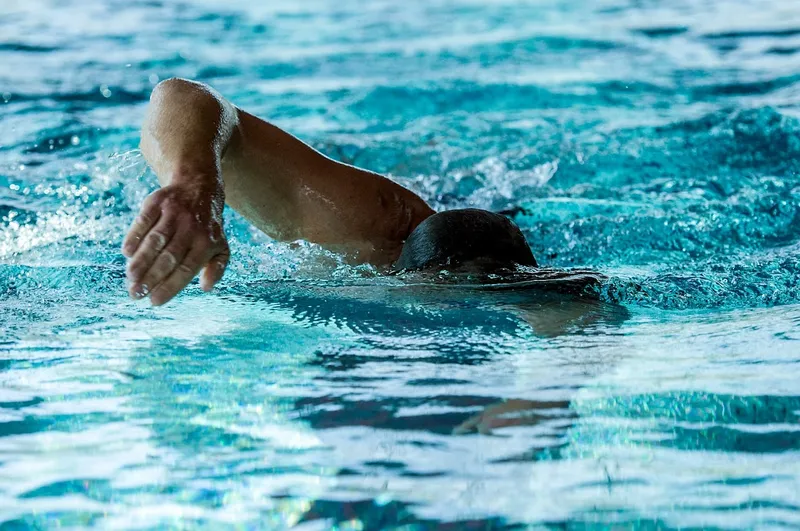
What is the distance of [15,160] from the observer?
14.3ft

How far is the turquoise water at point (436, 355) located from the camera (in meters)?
1.43

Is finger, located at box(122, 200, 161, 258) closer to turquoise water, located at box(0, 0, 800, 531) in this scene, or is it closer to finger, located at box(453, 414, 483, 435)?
turquoise water, located at box(0, 0, 800, 531)

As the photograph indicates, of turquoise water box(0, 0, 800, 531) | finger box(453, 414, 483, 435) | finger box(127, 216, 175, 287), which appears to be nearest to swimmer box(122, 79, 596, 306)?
finger box(127, 216, 175, 287)

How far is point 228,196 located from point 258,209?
0.32 ft

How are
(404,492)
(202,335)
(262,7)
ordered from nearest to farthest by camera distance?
(404,492) → (202,335) → (262,7)

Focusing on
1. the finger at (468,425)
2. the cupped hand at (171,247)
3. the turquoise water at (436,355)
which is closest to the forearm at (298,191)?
the turquoise water at (436,355)

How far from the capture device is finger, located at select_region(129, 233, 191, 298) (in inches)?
63.4

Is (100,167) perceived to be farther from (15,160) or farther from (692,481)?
(692,481)

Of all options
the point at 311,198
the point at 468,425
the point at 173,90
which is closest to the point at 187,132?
the point at 173,90

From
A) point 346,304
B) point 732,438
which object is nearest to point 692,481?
point 732,438

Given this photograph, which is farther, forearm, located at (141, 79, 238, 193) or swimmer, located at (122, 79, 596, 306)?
forearm, located at (141, 79, 238, 193)

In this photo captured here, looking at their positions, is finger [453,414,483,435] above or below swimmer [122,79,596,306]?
below

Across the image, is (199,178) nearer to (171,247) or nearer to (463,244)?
(171,247)

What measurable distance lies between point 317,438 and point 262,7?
8524 millimetres
